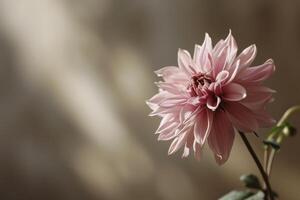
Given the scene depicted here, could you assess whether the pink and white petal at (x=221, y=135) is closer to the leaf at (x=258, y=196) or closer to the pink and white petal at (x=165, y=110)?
the pink and white petal at (x=165, y=110)

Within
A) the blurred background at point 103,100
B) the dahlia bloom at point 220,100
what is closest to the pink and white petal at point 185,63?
the dahlia bloom at point 220,100

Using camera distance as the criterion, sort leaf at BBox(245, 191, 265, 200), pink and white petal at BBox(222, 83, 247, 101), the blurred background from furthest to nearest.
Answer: the blurred background, leaf at BBox(245, 191, 265, 200), pink and white petal at BBox(222, 83, 247, 101)

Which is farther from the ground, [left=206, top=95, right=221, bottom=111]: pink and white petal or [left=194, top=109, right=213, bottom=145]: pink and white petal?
[left=206, top=95, right=221, bottom=111]: pink and white petal

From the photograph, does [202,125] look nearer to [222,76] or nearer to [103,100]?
[222,76]

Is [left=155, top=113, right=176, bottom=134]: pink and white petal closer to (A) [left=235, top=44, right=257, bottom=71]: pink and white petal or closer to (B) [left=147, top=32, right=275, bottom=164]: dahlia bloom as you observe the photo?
(B) [left=147, top=32, right=275, bottom=164]: dahlia bloom

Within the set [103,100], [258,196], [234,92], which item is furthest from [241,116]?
[103,100]

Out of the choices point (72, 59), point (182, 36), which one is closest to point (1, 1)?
point (72, 59)

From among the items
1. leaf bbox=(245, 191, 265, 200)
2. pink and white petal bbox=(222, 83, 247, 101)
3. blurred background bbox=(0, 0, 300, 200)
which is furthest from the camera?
blurred background bbox=(0, 0, 300, 200)

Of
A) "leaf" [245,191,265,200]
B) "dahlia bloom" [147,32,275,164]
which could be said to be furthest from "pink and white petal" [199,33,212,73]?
"leaf" [245,191,265,200]
